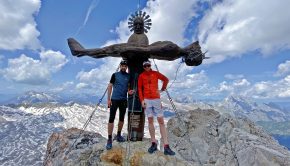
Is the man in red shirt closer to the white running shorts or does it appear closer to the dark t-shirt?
A: the white running shorts

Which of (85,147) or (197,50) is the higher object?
(197,50)

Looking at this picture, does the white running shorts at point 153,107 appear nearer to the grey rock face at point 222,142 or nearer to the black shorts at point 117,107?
the black shorts at point 117,107

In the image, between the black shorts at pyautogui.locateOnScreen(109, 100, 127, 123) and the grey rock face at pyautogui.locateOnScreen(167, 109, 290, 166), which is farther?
the grey rock face at pyautogui.locateOnScreen(167, 109, 290, 166)

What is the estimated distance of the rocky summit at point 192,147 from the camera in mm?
14109

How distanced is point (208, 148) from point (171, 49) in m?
9.78

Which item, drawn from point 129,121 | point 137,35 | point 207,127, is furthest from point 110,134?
point 207,127

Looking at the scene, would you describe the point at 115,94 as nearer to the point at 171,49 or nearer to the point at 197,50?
the point at 171,49

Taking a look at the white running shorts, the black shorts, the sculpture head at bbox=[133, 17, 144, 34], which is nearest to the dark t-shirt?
the black shorts

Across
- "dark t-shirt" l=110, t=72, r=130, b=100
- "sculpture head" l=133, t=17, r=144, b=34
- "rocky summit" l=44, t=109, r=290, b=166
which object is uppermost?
"sculpture head" l=133, t=17, r=144, b=34

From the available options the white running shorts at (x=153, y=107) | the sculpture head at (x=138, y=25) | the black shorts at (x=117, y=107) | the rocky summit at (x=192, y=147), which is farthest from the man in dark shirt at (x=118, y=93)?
the sculpture head at (x=138, y=25)

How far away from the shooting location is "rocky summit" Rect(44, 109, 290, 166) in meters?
14.1

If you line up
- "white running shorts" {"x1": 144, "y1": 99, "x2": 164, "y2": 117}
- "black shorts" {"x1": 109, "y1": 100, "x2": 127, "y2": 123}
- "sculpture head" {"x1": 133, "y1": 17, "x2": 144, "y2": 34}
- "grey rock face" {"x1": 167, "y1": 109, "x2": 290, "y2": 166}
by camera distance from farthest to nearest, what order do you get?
"grey rock face" {"x1": 167, "y1": 109, "x2": 290, "y2": 166}, "sculpture head" {"x1": 133, "y1": 17, "x2": 144, "y2": 34}, "black shorts" {"x1": 109, "y1": 100, "x2": 127, "y2": 123}, "white running shorts" {"x1": 144, "y1": 99, "x2": 164, "y2": 117}

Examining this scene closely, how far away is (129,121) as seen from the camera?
616 inches

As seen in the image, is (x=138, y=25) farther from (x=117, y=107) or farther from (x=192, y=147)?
(x=192, y=147)
